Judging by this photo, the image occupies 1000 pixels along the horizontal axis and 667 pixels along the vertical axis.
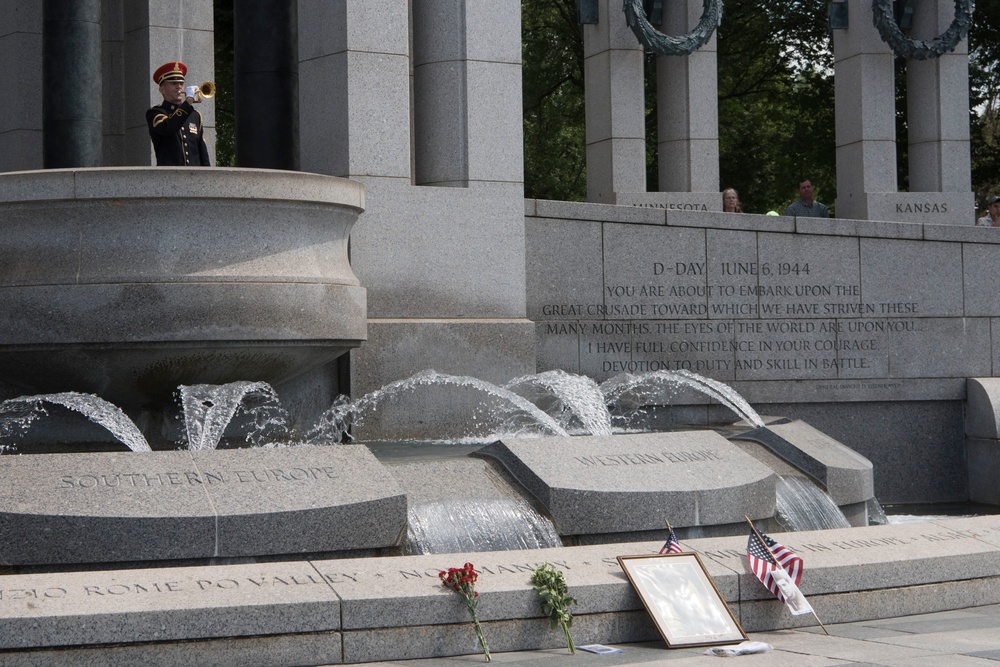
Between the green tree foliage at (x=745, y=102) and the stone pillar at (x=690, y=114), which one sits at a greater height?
the green tree foliage at (x=745, y=102)

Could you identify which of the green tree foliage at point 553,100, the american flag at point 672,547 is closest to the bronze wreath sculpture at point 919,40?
the green tree foliage at point 553,100

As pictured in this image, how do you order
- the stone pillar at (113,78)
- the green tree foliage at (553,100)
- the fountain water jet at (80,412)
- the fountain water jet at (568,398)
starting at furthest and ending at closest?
the green tree foliage at (553,100) < the stone pillar at (113,78) < the fountain water jet at (568,398) < the fountain water jet at (80,412)

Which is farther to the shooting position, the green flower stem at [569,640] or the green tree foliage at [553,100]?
the green tree foliage at [553,100]

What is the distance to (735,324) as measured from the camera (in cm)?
1557

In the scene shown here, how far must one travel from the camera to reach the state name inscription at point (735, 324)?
15.0 m

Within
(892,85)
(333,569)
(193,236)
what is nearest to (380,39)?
(193,236)

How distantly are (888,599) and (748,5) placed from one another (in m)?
32.4

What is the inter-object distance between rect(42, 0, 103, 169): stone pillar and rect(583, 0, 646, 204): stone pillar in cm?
1213

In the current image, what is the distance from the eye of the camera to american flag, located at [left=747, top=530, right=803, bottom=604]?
291 inches

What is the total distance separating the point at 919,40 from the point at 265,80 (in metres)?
13.8

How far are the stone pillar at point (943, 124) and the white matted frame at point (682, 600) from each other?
18.7 m

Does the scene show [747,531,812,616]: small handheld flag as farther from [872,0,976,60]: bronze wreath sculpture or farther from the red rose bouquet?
[872,0,976,60]: bronze wreath sculpture

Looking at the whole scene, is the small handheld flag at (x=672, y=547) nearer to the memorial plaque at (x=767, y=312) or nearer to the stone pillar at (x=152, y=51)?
the memorial plaque at (x=767, y=312)

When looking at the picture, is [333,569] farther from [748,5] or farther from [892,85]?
[748,5]
